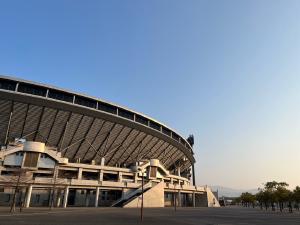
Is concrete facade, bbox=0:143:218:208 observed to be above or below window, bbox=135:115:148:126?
below

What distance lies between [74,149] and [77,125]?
32.0 feet

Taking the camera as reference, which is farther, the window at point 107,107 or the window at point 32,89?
the window at point 107,107

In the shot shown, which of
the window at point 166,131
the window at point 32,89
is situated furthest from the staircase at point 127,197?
the window at point 32,89

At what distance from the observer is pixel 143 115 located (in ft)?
263

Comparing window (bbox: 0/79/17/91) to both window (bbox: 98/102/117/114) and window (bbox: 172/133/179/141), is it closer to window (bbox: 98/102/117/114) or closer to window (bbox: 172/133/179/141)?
window (bbox: 98/102/117/114)

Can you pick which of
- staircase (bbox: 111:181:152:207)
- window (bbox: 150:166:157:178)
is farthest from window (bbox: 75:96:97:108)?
window (bbox: 150:166:157:178)

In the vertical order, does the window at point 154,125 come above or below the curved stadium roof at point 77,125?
above

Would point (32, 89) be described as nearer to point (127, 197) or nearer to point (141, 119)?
point (141, 119)

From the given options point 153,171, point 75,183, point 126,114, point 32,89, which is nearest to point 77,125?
point 126,114

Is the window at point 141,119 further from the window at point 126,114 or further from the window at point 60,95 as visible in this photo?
the window at point 60,95

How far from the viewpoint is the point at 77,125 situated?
7131cm

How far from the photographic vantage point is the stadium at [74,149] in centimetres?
6156

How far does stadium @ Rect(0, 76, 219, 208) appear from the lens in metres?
61.6

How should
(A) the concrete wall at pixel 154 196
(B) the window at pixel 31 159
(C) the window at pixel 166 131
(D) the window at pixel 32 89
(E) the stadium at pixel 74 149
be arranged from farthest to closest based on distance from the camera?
(C) the window at pixel 166 131 < (A) the concrete wall at pixel 154 196 < (B) the window at pixel 31 159 < (D) the window at pixel 32 89 < (E) the stadium at pixel 74 149
